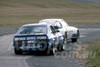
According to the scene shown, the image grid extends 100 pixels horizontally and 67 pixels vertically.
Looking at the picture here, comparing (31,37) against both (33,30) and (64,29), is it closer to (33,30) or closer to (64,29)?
(33,30)

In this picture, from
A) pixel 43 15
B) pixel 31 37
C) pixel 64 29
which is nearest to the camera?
pixel 31 37

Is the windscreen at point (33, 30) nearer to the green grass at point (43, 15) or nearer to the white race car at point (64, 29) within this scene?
the white race car at point (64, 29)

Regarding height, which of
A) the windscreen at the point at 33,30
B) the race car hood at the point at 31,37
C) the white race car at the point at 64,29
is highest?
the windscreen at the point at 33,30

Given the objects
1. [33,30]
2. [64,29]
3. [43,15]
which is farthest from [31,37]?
[43,15]

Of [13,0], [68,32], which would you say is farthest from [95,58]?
[13,0]

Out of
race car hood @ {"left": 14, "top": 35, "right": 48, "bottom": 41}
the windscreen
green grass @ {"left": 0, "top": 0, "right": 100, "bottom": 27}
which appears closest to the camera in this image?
race car hood @ {"left": 14, "top": 35, "right": 48, "bottom": 41}

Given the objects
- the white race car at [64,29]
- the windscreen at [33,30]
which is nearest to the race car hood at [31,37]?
the windscreen at [33,30]

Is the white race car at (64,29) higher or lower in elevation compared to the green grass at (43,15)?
higher

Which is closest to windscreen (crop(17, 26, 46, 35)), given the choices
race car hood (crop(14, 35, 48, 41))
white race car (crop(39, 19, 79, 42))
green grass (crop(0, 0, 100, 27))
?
race car hood (crop(14, 35, 48, 41))

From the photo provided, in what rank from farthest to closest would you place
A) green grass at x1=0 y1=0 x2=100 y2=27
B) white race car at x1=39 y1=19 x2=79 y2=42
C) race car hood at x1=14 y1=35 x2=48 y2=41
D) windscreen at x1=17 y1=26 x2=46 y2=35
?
green grass at x1=0 y1=0 x2=100 y2=27 < white race car at x1=39 y1=19 x2=79 y2=42 < windscreen at x1=17 y1=26 x2=46 y2=35 < race car hood at x1=14 y1=35 x2=48 y2=41

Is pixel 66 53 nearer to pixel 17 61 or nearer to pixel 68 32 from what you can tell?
pixel 17 61

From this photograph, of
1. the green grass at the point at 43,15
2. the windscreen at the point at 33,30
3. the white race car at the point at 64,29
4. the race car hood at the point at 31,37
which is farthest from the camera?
the green grass at the point at 43,15

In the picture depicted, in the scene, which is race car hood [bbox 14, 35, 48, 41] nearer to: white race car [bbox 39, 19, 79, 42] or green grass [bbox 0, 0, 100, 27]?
white race car [bbox 39, 19, 79, 42]

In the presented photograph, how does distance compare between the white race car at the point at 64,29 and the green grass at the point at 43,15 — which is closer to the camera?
the white race car at the point at 64,29
